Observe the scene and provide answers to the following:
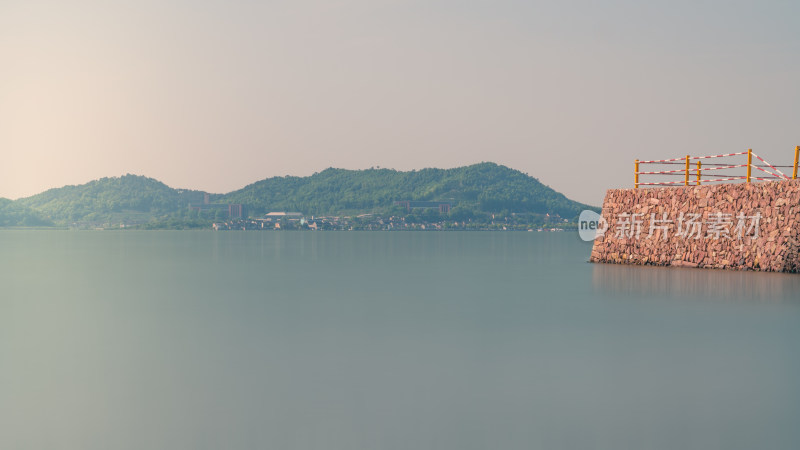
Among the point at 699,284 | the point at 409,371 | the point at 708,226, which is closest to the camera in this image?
the point at 409,371

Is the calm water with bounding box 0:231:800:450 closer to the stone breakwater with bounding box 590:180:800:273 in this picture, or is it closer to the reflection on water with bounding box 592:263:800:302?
the reflection on water with bounding box 592:263:800:302

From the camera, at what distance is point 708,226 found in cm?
2562

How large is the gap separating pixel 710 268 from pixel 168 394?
22.5 meters

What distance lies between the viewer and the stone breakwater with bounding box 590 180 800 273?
76.9ft

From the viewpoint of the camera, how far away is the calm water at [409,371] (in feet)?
22.5

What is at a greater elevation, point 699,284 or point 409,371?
point 699,284

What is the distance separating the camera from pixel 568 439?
21.8 feet

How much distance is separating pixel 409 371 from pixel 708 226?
1958 cm

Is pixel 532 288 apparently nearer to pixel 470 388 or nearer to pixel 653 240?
pixel 653 240

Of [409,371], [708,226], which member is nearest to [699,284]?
[708,226]

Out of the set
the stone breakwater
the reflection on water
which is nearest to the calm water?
the reflection on water

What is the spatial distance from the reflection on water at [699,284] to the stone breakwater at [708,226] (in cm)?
58

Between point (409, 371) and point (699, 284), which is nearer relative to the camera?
point (409, 371)

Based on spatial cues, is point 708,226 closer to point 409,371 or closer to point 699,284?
point 699,284
